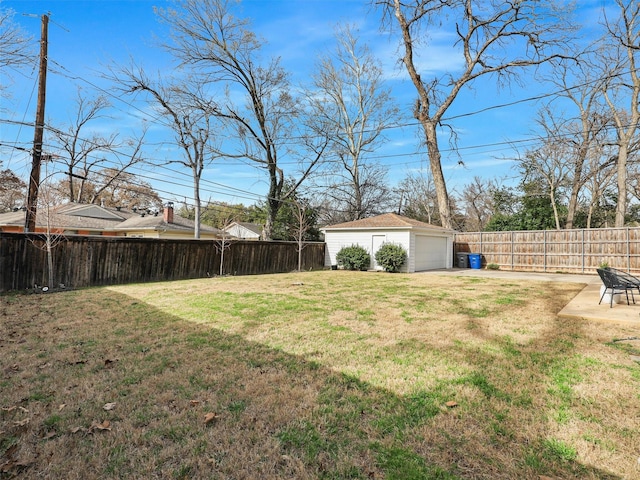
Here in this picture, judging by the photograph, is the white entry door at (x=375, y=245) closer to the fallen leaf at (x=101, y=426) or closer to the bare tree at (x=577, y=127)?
the bare tree at (x=577, y=127)

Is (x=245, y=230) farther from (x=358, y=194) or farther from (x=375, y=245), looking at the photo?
(x=375, y=245)

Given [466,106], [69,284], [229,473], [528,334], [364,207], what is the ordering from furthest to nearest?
[364,207], [466,106], [69,284], [528,334], [229,473]

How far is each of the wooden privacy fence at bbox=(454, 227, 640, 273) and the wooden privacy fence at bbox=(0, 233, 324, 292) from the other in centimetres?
1168

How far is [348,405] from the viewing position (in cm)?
272

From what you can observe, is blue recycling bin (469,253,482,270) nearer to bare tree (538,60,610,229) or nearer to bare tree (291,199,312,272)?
bare tree (538,60,610,229)

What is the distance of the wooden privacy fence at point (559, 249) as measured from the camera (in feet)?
48.4

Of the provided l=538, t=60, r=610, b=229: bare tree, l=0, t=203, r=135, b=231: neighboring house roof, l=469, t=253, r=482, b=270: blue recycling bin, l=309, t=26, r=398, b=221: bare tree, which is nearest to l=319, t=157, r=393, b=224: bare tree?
l=309, t=26, r=398, b=221: bare tree

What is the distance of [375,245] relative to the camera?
1725cm

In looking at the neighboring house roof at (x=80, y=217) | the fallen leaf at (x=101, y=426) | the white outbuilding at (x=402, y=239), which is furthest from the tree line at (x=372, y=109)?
the fallen leaf at (x=101, y=426)

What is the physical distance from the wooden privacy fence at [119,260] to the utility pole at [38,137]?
1.54m

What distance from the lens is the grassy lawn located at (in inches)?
79.8

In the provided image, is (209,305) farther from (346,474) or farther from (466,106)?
(466,106)

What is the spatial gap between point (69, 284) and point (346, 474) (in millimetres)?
10221

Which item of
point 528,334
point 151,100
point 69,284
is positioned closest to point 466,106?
point 528,334
